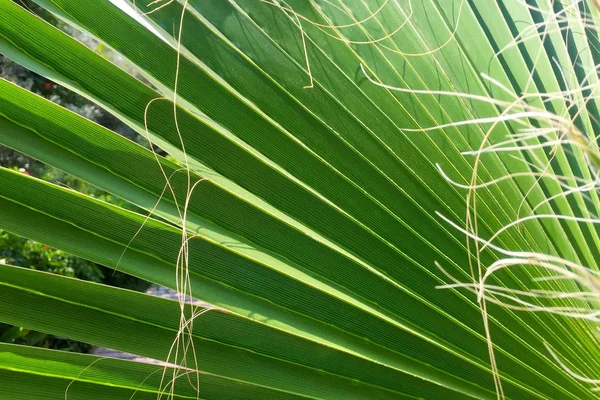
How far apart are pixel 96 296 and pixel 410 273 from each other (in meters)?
0.44

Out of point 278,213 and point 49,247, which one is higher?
point 278,213

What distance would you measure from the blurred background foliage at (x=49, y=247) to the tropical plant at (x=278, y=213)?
2025mm

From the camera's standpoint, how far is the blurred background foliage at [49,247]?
4.26 meters

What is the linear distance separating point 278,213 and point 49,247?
209 cm

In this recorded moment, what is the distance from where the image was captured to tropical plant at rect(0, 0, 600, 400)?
708mm

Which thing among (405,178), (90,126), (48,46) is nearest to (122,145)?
(90,126)

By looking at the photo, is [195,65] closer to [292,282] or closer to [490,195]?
[292,282]

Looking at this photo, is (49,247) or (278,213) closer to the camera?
(278,213)

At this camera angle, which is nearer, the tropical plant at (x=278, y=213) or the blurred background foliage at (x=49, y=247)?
the tropical plant at (x=278, y=213)

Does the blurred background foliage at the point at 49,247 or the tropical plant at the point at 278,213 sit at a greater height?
the tropical plant at the point at 278,213

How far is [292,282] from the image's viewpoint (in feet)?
2.56

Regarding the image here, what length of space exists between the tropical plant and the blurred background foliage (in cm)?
203

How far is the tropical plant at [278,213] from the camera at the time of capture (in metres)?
0.71

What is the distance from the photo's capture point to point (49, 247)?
2535 millimetres
